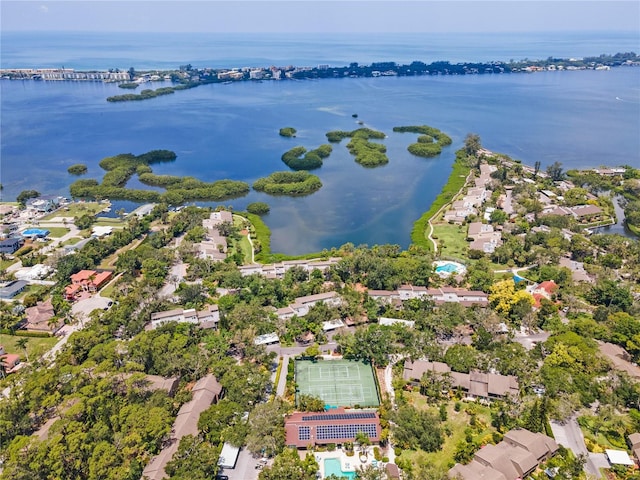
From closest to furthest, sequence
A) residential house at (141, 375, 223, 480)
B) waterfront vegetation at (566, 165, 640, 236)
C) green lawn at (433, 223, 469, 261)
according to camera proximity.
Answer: residential house at (141, 375, 223, 480)
green lawn at (433, 223, 469, 261)
waterfront vegetation at (566, 165, 640, 236)

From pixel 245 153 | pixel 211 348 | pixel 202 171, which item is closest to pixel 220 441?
pixel 211 348

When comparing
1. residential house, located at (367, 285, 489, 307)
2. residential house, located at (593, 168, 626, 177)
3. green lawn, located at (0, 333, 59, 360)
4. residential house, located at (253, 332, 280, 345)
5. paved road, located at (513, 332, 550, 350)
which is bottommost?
green lawn, located at (0, 333, 59, 360)

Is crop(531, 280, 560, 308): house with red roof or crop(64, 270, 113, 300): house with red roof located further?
crop(64, 270, 113, 300): house with red roof

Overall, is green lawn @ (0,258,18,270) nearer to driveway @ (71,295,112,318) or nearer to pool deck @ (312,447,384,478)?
driveway @ (71,295,112,318)

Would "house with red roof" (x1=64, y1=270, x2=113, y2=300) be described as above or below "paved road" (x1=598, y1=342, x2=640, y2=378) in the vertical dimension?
below

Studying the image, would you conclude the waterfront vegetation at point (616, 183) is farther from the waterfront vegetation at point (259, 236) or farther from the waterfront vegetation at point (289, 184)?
the waterfront vegetation at point (259, 236)

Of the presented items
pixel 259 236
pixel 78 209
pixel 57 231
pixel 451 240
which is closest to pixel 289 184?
pixel 259 236

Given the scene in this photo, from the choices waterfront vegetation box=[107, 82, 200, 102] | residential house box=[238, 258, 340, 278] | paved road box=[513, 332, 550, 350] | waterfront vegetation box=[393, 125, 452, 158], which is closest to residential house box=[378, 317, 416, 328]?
paved road box=[513, 332, 550, 350]
